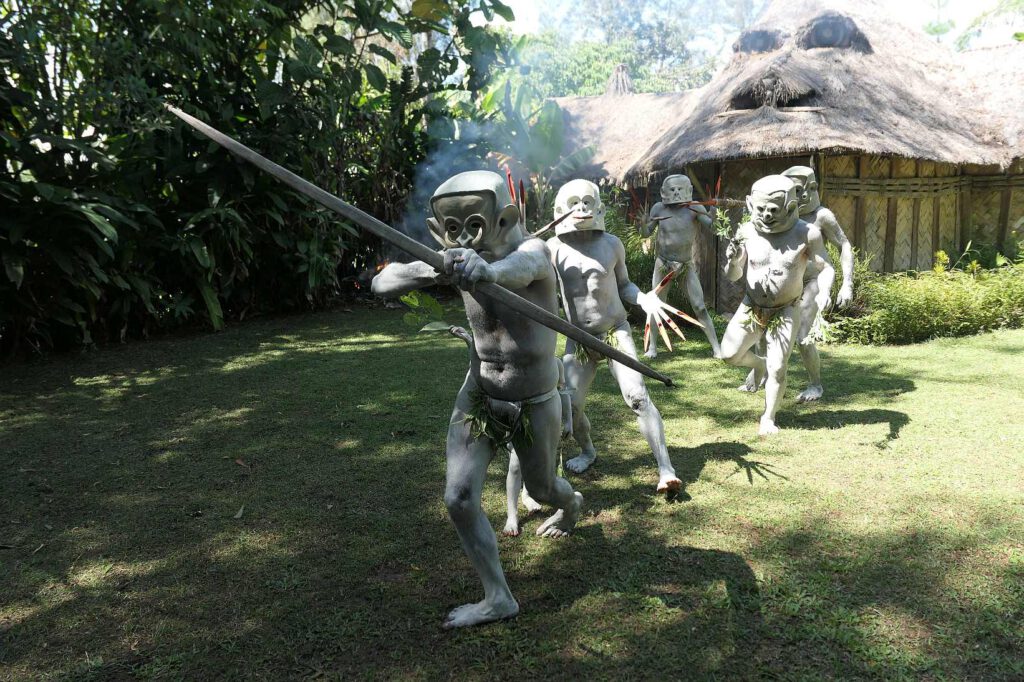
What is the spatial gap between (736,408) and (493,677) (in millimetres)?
4104

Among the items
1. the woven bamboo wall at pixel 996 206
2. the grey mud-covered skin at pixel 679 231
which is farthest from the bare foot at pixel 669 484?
the woven bamboo wall at pixel 996 206

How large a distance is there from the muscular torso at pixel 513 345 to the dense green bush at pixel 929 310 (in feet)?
21.7

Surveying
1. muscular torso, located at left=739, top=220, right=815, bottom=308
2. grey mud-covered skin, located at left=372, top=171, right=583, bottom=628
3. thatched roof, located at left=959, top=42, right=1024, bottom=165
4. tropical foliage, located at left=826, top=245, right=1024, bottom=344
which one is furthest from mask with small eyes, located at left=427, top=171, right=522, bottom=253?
thatched roof, located at left=959, top=42, right=1024, bottom=165

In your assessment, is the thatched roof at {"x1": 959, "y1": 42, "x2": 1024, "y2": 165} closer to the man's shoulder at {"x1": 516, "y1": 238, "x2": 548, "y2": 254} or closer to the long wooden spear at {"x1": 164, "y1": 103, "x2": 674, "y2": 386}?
the man's shoulder at {"x1": 516, "y1": 238, "x2": 548, "y2": 254}

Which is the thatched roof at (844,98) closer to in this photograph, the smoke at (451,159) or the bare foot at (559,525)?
the smoke at (451,159)

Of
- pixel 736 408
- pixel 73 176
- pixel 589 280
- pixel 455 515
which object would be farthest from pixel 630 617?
pixel 73 176

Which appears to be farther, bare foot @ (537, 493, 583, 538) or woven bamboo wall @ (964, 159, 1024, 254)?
woven bamboo wall @ (964, 159, 1024, 254)

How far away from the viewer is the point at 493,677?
280 centimetres

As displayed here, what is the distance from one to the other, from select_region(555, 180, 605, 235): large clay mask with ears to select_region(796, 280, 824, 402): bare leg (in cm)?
210

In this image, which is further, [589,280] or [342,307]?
[342,307]

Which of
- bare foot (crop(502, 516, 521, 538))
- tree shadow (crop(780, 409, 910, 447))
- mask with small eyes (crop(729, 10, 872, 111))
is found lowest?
tree shadow (crop(780, 409, 910, 447))

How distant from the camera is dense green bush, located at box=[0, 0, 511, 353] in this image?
796 centimetres

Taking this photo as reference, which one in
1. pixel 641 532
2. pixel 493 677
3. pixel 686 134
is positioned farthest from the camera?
pixel 686 134

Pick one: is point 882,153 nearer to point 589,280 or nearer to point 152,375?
point 589,280
